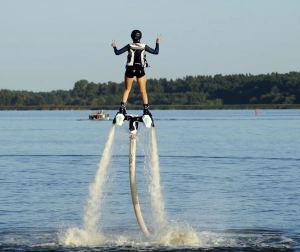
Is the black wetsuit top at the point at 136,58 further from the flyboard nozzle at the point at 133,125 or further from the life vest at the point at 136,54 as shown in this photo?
the flyboard nozzle at the point at 133,125

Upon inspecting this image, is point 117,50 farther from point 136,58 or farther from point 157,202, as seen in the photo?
point 157,202

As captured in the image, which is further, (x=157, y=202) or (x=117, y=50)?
(x=157, y=202)

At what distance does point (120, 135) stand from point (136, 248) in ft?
17.8

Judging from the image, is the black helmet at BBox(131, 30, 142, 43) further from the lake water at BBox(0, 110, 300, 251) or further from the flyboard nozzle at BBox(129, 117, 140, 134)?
the lake water at BBox(0, 110, 300, 251)

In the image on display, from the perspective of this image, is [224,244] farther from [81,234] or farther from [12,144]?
[12,144]

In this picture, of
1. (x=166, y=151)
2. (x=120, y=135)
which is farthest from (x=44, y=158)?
(x=120, y=135)

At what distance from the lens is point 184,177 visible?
208ft

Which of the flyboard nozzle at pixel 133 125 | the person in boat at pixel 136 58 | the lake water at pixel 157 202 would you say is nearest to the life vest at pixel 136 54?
the person in boat at pixel 136 58

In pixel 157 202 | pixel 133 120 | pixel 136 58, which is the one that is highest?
pixel 136 58

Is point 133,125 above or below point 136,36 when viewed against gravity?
below

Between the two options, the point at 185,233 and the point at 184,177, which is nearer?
the point at 185,233

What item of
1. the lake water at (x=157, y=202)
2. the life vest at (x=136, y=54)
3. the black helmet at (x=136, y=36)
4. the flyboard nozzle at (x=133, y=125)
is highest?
the black helmet at (x=136, y=36)

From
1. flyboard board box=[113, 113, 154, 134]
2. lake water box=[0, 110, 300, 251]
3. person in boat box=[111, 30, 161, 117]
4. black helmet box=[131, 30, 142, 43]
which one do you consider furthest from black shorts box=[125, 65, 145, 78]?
lake water box=[0, 110, 300, 251]

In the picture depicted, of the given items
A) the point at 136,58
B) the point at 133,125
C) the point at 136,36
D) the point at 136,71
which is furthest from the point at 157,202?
the point at 136,36
